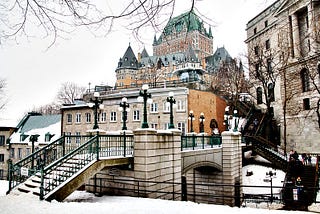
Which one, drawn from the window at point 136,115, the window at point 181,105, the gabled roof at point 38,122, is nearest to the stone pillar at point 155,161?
the window at point 181,105

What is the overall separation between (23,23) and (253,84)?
4288 cm

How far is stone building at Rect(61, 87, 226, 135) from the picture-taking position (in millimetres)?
36281

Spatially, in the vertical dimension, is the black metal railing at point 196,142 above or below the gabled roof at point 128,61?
below

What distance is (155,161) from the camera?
1387cm

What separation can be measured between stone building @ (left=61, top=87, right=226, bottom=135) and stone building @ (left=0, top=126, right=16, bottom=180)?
8.94 m

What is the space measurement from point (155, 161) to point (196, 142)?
8658 mm

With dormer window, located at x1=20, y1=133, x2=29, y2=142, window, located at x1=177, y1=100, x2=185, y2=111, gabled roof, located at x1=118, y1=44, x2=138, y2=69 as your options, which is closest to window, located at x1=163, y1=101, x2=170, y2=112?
window, located at x1=177, y1=100, x2=185, y2=111

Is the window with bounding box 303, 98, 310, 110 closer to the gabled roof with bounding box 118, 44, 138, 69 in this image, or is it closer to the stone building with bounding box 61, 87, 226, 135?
the stone building with bounding box 61, 87, 226, 135

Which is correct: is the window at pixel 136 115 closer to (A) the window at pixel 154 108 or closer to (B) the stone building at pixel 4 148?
(A) the window at pixel 154 108

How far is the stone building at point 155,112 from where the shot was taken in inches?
1428

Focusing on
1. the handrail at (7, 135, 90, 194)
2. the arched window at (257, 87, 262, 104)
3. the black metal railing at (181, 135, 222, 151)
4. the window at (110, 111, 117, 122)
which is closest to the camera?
the handrail at (7, 135, 90, 194)

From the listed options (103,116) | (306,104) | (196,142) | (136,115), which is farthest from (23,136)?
(306,104)

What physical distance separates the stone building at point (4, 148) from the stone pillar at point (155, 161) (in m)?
32.9

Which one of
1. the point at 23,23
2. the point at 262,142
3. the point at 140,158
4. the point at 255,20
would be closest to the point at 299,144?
the point at 262,142
